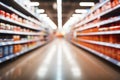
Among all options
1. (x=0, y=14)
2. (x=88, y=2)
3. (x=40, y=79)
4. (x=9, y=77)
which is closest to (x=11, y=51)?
(x=0, y=14)

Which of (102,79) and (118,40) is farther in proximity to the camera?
(118,40)

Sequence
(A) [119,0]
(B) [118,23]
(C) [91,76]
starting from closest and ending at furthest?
(C) [91,76], (A) [119,0], (B) [118,23]

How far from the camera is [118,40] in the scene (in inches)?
155

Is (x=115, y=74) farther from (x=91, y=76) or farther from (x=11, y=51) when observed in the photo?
(x=11, y=51)

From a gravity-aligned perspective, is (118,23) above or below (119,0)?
below

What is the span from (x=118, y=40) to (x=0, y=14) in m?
2.76

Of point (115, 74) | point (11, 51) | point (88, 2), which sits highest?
Result: point (88, 2)

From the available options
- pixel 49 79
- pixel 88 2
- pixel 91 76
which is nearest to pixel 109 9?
pixel 91 76

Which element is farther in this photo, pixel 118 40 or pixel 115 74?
pixel 118 40

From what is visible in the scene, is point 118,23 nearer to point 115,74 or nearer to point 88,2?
point 115,74

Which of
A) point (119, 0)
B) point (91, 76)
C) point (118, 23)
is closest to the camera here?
point (91, 76)

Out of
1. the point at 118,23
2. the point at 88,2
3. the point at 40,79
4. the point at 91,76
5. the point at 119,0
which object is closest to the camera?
the point at 40,79

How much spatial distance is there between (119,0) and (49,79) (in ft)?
7.10

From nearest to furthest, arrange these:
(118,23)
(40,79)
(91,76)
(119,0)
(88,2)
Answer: (40,79)
(91,76)
(119,0)
(118,23)
(88,2)
